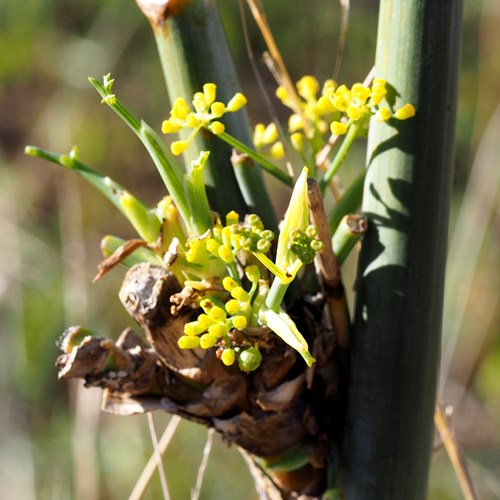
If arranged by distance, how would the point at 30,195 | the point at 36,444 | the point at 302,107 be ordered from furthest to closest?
the point at 30,195 < the point at 36,444 < the point at 302,107

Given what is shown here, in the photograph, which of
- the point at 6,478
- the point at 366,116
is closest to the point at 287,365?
the point at 366,116

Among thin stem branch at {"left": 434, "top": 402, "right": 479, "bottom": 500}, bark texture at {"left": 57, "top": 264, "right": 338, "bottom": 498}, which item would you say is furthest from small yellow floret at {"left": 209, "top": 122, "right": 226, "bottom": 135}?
thin stem branch at {"left": 434, "top": 402, "right": 479, "bottom": 500}

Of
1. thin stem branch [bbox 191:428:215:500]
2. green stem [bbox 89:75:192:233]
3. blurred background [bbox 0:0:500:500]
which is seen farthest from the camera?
blurred background [bbox 0:0:500:500]

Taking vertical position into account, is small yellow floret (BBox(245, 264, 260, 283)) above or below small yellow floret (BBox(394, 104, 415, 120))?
below

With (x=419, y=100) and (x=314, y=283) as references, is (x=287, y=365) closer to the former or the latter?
(x=314, y=283)

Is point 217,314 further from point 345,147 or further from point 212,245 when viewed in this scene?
point 345,147

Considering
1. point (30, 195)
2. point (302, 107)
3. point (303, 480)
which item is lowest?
point (303, 480)

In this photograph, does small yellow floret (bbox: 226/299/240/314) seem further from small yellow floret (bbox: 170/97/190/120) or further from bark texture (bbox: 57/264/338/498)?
small yellow floret (bbox: 170/97/190/120)
